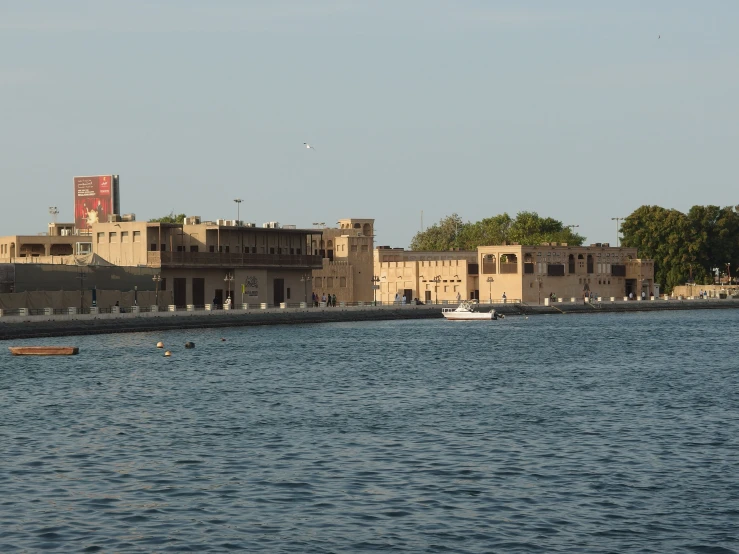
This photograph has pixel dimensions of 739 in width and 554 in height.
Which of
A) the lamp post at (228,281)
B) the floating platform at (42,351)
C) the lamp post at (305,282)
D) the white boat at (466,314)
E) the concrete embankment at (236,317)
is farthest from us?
the lamp post at (305,282)

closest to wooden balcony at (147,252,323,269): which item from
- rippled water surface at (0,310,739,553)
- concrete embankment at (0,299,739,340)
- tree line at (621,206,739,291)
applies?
concrete embankment at (0,299,739,340)

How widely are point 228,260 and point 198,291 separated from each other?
4.87 m

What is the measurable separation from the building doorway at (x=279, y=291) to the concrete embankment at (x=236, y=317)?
7663mm

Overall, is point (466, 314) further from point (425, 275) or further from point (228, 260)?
point (425, 275)

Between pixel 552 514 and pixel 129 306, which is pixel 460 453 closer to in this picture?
pixel 552 514

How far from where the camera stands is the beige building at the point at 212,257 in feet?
409

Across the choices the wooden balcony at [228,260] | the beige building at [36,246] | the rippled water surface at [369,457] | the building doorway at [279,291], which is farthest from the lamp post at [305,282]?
the rippled water surface at [369,457]

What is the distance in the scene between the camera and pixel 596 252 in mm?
176375

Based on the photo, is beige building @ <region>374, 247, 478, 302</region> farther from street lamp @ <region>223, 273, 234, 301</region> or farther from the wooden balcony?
street lamp @ <region>223, 273, 234, 301</region>

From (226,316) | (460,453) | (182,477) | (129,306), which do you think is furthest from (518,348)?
(182,477)

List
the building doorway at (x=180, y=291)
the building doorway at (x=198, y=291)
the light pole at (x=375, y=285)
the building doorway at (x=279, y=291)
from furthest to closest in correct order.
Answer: the light pole at (x=375, y=285) < the building doorway at (x=279, y=291) < the building doorway at (x=198, y=291) < the building doorway at (x=180, y=291)

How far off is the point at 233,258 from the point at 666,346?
182 ft

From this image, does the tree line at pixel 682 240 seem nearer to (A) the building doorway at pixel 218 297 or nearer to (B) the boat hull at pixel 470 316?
(B) the boat hull at pixel 470 316

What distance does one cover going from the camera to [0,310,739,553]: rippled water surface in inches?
992
